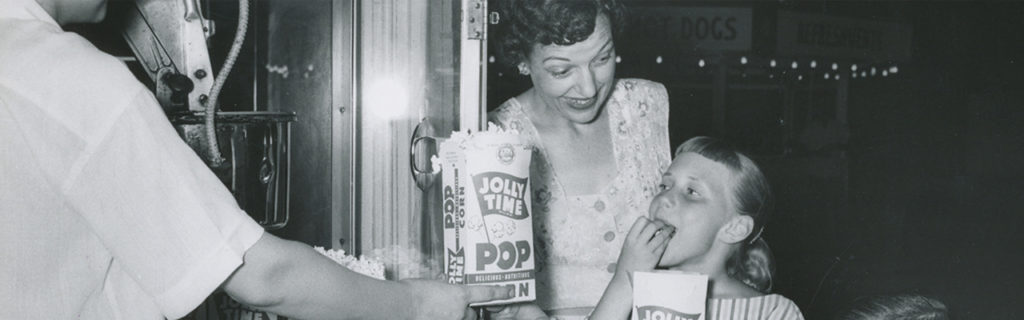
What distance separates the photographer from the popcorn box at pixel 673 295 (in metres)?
1.17

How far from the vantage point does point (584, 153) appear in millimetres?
1794

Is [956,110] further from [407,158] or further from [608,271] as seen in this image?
[407,158]

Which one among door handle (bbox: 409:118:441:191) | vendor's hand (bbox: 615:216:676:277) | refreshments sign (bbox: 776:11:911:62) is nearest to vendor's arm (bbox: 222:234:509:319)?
door handle (bbox: 409:118:441:191)

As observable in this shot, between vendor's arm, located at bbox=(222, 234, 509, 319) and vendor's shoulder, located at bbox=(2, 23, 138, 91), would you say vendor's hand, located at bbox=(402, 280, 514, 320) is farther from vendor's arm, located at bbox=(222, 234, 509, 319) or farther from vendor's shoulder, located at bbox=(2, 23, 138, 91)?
vendor's shoulder, located at bbox=(2, 23, 138, 91)

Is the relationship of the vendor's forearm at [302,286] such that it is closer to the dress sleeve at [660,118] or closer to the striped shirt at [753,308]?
the striped shirt at [753,308]

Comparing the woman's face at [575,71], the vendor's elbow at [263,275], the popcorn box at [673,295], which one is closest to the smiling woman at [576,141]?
the woman's face at [575,71]

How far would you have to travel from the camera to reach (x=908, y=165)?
4094mm

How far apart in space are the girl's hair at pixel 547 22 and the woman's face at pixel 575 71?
0.05 ft

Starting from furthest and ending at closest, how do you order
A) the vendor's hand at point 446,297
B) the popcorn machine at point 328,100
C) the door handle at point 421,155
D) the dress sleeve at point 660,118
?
the dress sleeve at point 660,118 → the door handle at point 421,155 → the popcorn machine at point 328,100 → the vendor's hand at point 446,297

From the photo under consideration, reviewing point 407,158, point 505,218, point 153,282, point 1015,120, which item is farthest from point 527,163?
point 1015,120

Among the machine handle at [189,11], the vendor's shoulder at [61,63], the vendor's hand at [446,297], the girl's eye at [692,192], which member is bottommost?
the vendor's hand at [446,297]

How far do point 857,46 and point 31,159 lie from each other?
2.93m

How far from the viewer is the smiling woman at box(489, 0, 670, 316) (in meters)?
1.69

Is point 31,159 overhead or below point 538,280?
overhead
